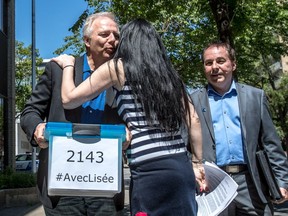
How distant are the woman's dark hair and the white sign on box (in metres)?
0.26

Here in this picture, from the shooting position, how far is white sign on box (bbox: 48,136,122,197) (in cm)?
238

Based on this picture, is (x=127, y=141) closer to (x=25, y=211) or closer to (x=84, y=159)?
(x=84, y=159)

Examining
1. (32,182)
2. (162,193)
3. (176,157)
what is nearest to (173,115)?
(176,157)

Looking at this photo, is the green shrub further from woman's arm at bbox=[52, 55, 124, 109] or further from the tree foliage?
woman's arm at bbox=[52, 55, 124, 109]

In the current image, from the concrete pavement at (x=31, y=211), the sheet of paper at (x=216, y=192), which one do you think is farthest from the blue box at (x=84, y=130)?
the concrete pavement at (x=31, y=211)

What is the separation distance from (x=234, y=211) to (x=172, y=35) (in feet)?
53.8

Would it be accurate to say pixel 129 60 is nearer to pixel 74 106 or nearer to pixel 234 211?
pixel 74 106

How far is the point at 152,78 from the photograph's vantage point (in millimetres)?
2525

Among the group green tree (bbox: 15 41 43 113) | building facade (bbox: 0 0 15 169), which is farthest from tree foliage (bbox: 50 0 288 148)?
green tree (bbox: 15 41 43 113)

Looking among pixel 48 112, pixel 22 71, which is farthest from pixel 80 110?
pixel 22 71

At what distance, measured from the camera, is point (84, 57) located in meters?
2.88

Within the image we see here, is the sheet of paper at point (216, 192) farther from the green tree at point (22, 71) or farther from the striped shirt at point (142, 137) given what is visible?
the green tree at point (22, 71)

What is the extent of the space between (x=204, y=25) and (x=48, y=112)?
12317 mm

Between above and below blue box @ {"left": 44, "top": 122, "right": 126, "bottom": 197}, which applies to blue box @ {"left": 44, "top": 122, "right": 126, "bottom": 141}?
above
